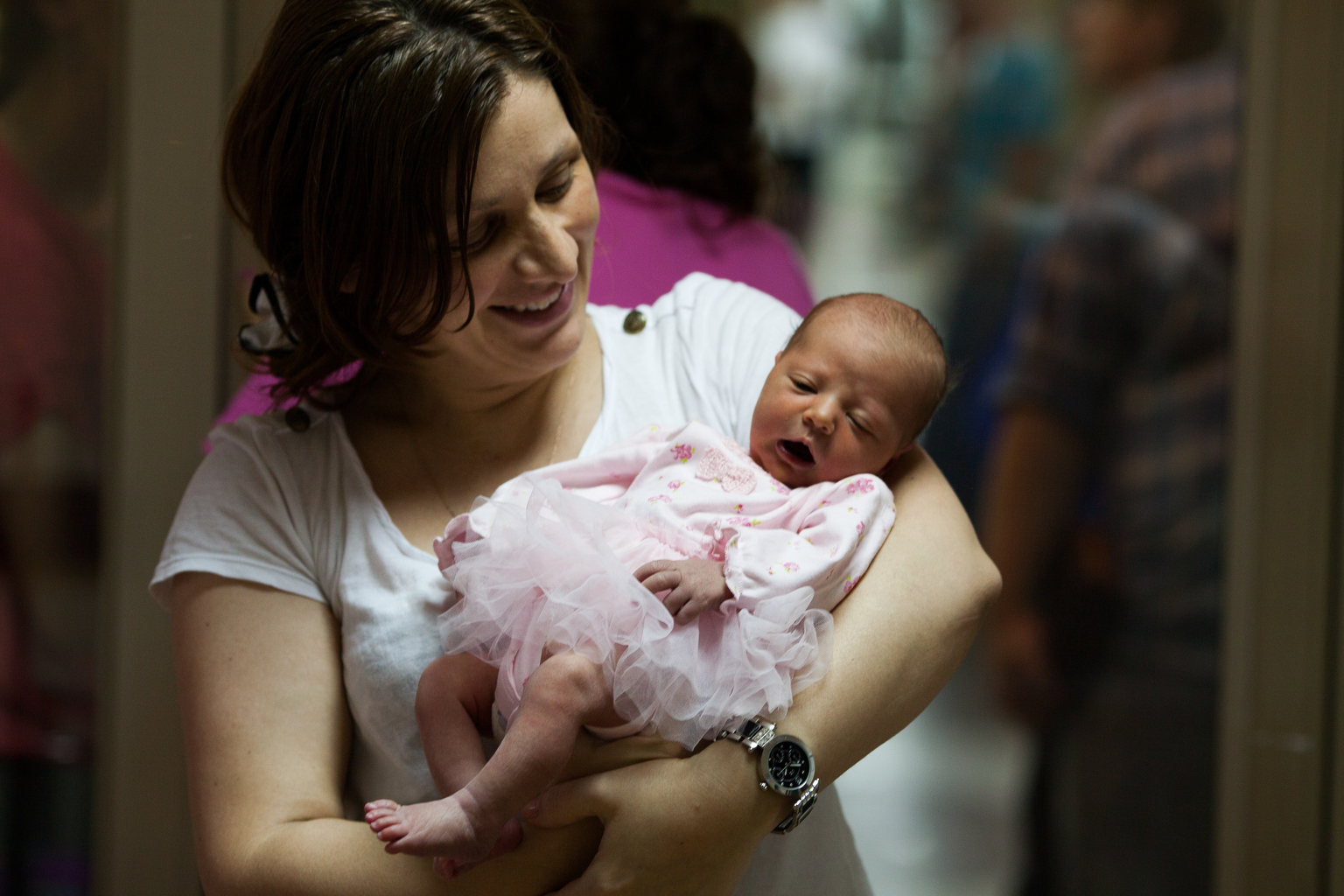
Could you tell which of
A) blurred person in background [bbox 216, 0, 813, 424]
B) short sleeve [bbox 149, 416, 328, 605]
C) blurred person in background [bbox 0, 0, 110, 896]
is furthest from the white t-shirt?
blurred person in background [bbox 0, 0, 110, 896]

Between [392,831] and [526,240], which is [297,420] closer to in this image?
[526,240]

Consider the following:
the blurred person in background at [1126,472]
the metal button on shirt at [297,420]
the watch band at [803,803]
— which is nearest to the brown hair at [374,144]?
the metal button on shirt at [297,420]

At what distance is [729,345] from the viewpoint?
1.33m

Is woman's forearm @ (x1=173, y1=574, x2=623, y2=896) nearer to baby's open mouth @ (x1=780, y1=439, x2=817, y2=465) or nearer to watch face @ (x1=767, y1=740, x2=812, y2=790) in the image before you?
watch face @ (x1=767, y1=740, x2=812, y2=790)

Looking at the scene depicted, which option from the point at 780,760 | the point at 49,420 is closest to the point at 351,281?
the point at 780,760

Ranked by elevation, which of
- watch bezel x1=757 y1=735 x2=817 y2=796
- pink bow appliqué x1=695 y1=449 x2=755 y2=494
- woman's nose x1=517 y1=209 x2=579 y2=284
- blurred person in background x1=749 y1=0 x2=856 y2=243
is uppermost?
blurred person in background x1=749 y1=0 x2=856 y2=243

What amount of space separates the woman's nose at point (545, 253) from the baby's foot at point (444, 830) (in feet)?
1.64

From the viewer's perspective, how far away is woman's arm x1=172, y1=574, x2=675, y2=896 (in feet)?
3.32

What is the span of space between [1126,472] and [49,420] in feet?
7.47

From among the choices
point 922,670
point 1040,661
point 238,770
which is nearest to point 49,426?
point 238,770

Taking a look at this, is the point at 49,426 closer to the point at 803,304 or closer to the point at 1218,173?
the point at 803,304

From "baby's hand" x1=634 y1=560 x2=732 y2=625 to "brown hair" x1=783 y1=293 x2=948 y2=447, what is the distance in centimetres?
32

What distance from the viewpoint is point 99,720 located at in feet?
6.70

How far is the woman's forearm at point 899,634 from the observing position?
3.40ft
